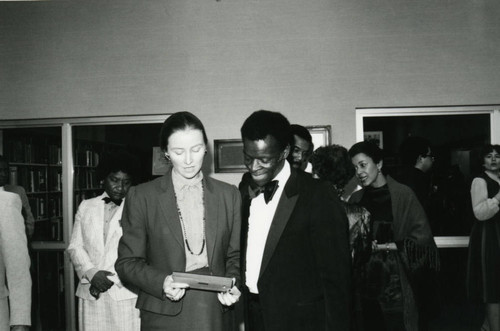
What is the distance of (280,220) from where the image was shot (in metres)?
1.94

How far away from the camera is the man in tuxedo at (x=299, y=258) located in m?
1.88

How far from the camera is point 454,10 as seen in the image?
15.3ft

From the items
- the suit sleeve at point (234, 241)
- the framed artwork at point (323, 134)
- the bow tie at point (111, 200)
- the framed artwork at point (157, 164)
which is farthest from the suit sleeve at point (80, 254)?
the framed artwork at point (323, 134)

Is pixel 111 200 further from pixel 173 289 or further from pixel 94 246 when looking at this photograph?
pixel 173 289

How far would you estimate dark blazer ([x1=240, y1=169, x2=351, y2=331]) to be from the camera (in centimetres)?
188

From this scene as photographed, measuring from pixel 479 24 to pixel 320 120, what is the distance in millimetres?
1848

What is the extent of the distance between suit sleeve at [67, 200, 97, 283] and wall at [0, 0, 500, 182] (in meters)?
1.79

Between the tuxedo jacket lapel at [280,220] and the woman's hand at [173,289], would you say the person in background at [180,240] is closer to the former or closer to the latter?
the woman's hand at [173,289]

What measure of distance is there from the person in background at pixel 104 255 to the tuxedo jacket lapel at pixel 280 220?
4.32ft

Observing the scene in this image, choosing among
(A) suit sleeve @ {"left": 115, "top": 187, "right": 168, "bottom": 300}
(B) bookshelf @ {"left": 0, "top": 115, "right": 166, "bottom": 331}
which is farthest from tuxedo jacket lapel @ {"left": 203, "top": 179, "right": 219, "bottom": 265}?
(B) bookshelf @ {"left": 0, "top": 115, "right": 166, "bottom": 331}

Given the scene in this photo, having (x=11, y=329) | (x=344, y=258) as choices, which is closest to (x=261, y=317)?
(x=344, y=258)

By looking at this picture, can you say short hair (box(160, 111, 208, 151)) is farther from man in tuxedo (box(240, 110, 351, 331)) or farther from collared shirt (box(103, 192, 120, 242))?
collared shirt (box(103, 192, 120, 242))

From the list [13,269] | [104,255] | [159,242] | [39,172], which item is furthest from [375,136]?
[39,172]

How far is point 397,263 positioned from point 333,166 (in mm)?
746
